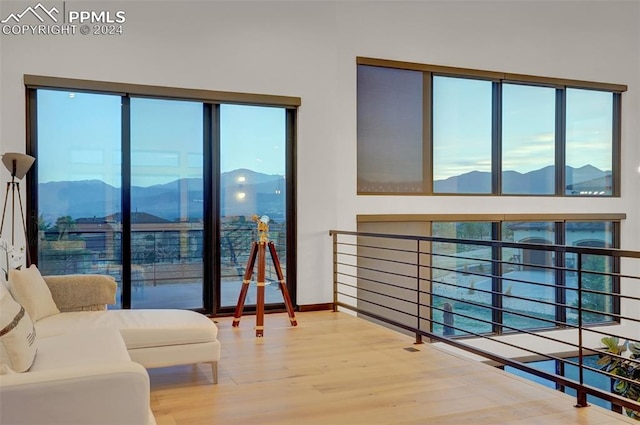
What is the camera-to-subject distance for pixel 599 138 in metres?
7.71

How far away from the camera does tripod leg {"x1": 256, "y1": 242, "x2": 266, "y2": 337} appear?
482cm

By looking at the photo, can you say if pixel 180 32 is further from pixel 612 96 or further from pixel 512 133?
pixel 612 96

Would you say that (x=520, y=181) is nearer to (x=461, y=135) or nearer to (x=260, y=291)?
(x=461, y=135)

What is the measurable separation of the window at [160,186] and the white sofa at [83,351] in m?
1.22

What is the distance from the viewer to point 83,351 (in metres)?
2.54

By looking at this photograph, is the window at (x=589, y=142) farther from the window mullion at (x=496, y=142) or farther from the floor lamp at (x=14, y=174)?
the floor lamp at (x=14, y=174)

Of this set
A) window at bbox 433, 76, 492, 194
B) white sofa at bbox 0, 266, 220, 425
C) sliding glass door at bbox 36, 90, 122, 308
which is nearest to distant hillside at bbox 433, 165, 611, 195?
window at bbox 433, 76, 492, 194

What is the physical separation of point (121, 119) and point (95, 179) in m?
0.64

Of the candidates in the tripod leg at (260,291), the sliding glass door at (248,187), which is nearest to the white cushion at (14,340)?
the tripod leg at (260,291)

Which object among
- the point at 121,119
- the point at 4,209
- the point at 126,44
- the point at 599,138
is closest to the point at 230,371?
the point at 4,209

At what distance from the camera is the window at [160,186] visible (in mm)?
5070

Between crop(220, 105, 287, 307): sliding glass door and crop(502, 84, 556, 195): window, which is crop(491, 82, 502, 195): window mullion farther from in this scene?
crop(220, 105, 287, 307): sliding glass door

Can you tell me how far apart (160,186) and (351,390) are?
314 centimetres

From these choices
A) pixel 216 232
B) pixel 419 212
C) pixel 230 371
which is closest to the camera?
pixel 230 371
